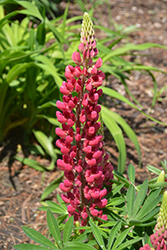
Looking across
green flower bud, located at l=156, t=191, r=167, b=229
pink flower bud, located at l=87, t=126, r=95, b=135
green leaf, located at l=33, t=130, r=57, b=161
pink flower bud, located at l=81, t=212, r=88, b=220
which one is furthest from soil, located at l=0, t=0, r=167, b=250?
green flower bud, located at l=156, t=191, r=167, b=229

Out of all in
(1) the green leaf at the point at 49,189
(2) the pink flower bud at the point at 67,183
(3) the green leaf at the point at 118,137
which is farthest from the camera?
(1) the green leaf at the point at 49,189

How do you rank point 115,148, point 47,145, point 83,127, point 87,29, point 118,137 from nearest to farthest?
point 87,29 < point 83,127 < point 118,137 < point 47,145 < point 115,148

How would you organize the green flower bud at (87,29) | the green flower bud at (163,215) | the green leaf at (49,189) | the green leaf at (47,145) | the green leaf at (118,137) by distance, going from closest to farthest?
the green flower bud at (163,215), the green flower bud at (87,29), the green leaf at (118,137), the green leaf at (49,189), the green leaf at (47,145)

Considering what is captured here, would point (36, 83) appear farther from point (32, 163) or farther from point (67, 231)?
point (67, 231)

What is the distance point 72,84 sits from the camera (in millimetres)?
998

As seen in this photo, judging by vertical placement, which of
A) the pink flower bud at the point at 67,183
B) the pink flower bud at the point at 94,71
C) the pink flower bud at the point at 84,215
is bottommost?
the pink flower bud at the point at 84,215

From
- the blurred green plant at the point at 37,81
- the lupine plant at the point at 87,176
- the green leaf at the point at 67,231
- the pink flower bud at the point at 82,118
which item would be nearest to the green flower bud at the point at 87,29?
the lupine plant at the point at 87,176

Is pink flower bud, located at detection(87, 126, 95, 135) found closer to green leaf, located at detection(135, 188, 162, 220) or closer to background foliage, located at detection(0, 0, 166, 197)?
green leaf, located at detection(135, 188, 162, 220)

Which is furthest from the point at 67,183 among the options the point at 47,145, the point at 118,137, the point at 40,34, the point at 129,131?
the point at 40,34

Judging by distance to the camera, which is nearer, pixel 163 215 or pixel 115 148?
pixel 163 215

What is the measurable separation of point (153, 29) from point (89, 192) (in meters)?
3.45

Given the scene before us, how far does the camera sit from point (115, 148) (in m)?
2.38

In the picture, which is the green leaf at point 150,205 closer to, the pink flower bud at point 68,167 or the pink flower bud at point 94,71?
the pink flower bud at point 68,167

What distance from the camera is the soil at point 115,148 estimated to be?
5.79ft
